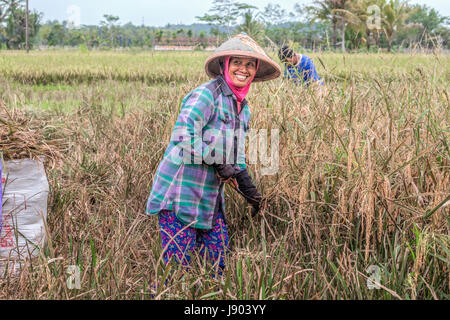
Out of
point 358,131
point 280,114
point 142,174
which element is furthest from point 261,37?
point 358,131

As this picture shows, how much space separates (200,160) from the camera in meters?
1.93

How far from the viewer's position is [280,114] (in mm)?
2795

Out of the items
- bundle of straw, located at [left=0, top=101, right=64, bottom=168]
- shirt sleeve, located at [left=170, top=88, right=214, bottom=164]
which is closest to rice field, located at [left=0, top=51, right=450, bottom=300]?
bundle of straw, located at [left=0, top=101, right=64, bottom=168]

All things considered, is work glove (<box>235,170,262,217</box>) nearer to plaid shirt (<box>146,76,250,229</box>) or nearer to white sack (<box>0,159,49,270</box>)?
plaid shirt (<box>146,76,250,229</box>)

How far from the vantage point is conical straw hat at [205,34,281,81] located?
6.43 feet

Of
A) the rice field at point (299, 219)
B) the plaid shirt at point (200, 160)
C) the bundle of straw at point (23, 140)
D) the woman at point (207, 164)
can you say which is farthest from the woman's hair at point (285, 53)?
the bundle of straw at point (23, 140)

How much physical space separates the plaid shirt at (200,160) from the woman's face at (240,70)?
49 millimetres

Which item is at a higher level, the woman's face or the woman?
the woman's face

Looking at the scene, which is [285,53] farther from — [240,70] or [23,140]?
[23,140]

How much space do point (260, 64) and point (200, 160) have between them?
0.60 meters

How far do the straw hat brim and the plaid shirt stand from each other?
124 millimetres

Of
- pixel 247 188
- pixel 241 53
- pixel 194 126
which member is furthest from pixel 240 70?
pixel 247 188

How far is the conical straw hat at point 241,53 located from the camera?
1961 mm

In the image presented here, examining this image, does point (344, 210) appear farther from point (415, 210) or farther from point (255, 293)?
point (255, 293)
